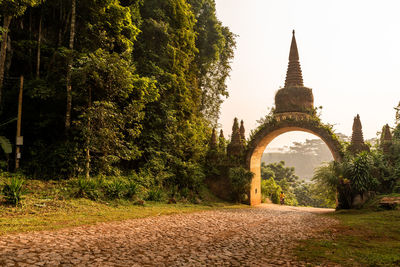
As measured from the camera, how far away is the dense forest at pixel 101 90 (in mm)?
10344

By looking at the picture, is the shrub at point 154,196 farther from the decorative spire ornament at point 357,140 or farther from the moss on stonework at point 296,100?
the decorative spire ornament at point 357,140

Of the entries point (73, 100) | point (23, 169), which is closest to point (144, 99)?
point (73, 100)

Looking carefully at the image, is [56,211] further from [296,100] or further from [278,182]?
[278,182]

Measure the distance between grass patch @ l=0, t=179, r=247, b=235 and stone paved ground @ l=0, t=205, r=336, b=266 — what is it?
0.61m

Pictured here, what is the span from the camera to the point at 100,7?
11.3m

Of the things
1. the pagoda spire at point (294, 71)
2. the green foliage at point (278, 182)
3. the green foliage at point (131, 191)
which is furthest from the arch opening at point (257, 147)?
the green foliage at point (131, 191)

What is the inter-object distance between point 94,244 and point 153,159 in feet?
28.9

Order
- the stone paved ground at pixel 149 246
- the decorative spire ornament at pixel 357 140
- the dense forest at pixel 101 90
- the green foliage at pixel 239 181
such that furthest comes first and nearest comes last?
the green foliage at pixel 239 181 < the decorative spire ornament at pixel 357 140 < the dense forest at pixel 101 90 < the stone paved ground at pixel 149 246

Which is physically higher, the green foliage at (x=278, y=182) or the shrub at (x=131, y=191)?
the shrub at (x=131, y=191)

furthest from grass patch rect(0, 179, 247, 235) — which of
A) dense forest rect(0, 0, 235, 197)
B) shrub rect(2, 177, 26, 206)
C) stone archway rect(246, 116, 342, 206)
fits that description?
stone archway rect(246, 116, 342, 206)

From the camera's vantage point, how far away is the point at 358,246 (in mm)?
4805

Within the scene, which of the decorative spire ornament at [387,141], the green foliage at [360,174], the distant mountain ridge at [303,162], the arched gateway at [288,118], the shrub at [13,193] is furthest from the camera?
the distant mountain ridge at [303,162]

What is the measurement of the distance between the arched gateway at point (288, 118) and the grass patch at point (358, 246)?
9020 millimetres

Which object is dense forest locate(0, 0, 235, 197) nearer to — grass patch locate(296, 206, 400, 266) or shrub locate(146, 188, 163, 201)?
shrub locate(146, 188, 163, 201)
